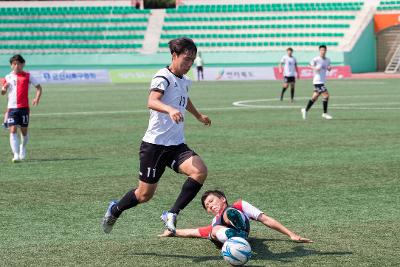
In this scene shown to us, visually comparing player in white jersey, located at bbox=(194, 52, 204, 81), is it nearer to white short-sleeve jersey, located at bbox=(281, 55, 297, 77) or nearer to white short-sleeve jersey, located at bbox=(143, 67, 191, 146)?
white short-sleeve jersey, located at bbox=(281, 55, 297, 77)

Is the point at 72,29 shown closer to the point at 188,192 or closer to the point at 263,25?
the point at 263,25

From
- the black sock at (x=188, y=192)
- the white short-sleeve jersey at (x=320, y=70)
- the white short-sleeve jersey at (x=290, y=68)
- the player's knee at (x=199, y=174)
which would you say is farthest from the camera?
the white short-sleeve jersey at (x=290, y=68)

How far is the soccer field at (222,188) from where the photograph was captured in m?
7.91

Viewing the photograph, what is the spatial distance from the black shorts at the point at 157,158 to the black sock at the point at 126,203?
24cm

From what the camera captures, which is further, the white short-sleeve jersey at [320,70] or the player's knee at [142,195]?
the white short-sleeve jersey at [320,70]

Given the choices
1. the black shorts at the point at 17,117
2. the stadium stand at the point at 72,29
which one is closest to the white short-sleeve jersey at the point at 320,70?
the black shorts at the point at 17,117

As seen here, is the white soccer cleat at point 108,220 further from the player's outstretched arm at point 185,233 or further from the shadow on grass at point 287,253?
the shadow on grass at point 287,253

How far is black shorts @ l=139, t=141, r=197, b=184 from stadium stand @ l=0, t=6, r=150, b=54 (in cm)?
5890

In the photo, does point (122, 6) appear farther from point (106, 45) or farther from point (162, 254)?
point (162, 254)

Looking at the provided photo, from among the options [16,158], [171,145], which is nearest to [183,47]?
[171,145]

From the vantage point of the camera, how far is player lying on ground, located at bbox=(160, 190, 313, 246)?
25.7 feet

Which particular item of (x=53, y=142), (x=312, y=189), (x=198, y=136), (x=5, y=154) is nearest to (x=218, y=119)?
(x=198, y=136)

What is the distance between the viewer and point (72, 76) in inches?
2359

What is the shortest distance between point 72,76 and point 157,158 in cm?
5251
